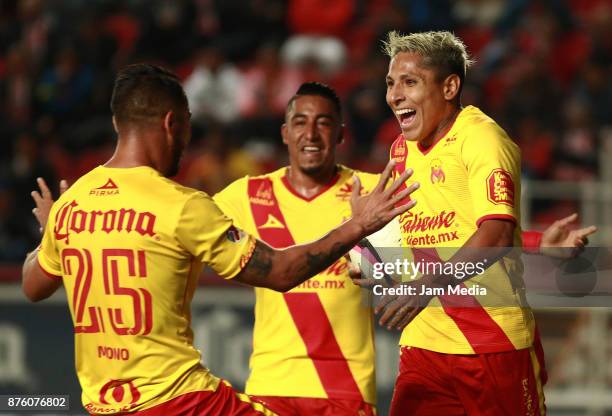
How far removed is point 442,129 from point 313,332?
1493 mm

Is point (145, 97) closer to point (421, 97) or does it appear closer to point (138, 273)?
point (138, 273)

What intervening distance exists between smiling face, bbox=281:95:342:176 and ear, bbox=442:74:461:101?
47.3 inches

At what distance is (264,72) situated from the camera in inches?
512

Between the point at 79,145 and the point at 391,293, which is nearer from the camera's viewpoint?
the point at 391,293

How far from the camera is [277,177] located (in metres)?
6.91

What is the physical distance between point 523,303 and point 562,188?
582 centimetres


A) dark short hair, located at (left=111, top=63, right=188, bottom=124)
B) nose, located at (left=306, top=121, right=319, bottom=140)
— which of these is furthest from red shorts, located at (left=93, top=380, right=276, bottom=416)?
nose, located at (left=306, top=121, right=319, bottom=140)

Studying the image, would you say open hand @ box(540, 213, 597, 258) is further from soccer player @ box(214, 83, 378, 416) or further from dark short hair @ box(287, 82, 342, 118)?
dark short hair @ box(287, 82, 342, 118)

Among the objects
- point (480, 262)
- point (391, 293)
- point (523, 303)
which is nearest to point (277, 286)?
point (391, 293)

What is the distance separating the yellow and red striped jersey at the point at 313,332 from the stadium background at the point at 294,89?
10.1ft

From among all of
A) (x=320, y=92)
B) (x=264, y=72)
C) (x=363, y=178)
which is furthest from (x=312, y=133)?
(x=264, y=72)

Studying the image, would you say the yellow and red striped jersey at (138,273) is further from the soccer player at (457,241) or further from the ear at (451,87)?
the ear at (451,87)

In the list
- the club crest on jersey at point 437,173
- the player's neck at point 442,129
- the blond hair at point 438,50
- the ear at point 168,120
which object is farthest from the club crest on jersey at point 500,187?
the ear at point 168,120

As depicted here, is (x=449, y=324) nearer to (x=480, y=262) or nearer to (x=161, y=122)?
(x=480, y=262)
